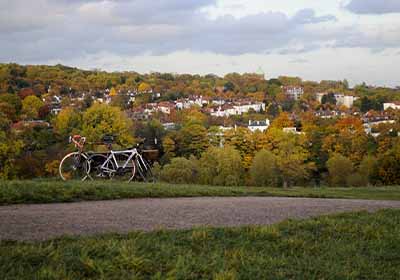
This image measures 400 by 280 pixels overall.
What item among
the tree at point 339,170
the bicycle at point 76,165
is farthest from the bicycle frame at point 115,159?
the tree at point 339,170

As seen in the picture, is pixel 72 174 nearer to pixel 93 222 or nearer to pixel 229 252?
pixel 93 222

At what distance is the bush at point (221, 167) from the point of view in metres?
50.8

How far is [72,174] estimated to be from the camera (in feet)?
46.7

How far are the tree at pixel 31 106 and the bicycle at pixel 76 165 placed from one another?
63.2m

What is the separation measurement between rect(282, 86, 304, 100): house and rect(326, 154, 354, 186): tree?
71863mm

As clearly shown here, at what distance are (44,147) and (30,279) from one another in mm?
50979

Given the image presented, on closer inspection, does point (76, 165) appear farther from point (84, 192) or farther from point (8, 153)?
point (8, 153)

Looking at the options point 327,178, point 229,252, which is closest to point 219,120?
point 327,178

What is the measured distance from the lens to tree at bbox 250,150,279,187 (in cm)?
5231

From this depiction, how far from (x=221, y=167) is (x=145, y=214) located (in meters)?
44.2

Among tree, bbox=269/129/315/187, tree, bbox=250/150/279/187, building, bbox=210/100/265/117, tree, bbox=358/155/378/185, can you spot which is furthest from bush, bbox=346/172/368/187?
building, bbox=210/100/265/117

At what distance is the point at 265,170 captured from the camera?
176 ft

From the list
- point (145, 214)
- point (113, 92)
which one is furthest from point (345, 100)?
point (145, 214)

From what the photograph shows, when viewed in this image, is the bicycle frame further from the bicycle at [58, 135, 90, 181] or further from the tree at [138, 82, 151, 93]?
the tree at [138, 82, 151, 93]
